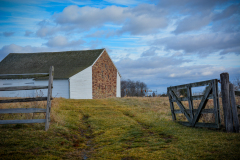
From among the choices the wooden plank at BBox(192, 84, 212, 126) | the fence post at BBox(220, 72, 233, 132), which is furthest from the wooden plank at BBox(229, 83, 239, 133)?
the wooden plank at BBox(192, 84, 212, 126)

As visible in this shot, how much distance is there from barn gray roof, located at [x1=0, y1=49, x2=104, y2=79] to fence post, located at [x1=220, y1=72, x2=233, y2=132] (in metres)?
26.9

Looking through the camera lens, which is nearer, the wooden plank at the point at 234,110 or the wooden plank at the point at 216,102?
the wooden plank at the point at 234,110

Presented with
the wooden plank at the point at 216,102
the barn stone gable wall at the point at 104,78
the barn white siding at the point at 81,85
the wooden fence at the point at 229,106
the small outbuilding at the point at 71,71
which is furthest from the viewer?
the barn stone gable wall at the point at 104,78

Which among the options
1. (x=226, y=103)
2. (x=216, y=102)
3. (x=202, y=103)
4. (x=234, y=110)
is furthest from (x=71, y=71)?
(x=234, y=110)

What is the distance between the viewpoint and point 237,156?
499 centimetres

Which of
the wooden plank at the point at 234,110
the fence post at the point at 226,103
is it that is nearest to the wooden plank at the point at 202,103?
the fence post at the point at 226,103

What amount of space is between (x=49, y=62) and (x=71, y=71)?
8.28 m

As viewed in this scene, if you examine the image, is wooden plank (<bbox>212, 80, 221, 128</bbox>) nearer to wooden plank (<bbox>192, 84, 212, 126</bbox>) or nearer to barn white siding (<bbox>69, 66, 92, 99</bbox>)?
wooden plank (<bbox>192, 84, 212, 126</bbox>)

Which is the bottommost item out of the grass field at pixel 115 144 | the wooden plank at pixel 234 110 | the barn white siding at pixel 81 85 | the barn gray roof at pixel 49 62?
the grass field at pixel 115 144

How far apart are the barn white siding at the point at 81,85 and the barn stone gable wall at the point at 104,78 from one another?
0.85m

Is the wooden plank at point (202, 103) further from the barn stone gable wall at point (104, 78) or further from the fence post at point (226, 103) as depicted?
the barn stone gable wall at point (104, 78)

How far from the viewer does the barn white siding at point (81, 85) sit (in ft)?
103

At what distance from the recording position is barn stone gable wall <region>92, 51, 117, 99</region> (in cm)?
3447

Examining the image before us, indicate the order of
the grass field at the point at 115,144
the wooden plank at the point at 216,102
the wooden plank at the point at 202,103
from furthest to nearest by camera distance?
the wooden plank at the point at 202,103, the wooden plank at the point at 216,102, the grass field at the point at 115,144
